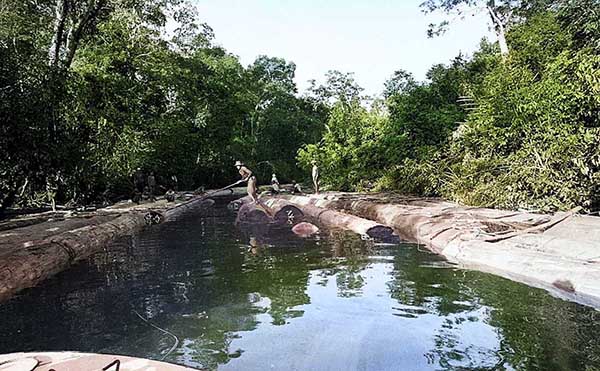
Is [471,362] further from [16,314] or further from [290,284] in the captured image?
[16,314]

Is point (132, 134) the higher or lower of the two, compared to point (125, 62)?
lower

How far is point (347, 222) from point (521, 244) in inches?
234

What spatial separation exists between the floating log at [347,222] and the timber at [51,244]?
5.43 metres

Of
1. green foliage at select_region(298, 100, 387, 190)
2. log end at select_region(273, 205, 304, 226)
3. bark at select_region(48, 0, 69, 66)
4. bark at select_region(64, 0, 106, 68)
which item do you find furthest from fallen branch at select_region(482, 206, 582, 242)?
green foliage at select_region(298, 100, 387, 190)

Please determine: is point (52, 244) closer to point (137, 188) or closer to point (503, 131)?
point (137, 188)

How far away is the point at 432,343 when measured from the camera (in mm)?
4832

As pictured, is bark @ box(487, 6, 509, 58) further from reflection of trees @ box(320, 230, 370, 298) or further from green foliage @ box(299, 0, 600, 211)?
reflection of trees @ box(320, 230, 370, 298)

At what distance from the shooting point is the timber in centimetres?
747

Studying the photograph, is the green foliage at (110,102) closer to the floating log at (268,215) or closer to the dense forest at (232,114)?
the dense forest at (232,114)

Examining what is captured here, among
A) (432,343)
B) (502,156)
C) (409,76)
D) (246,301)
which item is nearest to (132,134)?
(502,156)

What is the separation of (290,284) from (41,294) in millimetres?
3720

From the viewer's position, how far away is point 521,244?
803 centimetres

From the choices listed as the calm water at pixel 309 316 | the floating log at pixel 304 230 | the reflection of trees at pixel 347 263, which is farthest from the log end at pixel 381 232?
the calm water at pixel 309 316

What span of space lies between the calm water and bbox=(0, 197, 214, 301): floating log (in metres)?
0.27
